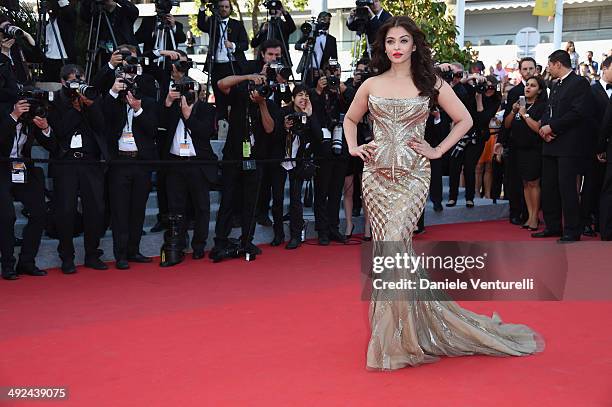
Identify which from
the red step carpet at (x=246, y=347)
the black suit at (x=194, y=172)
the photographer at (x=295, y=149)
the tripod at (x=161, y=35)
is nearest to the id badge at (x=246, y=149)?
the black suit at (x=194, y=172)

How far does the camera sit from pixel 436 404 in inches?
149

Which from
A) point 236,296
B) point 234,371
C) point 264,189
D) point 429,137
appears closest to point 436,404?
point 234,371

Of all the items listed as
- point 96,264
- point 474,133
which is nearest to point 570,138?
point 474,133

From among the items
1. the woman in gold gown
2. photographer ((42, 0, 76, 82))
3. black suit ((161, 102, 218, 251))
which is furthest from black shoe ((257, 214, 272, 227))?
the woman in gold gown

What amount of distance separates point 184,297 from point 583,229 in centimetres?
516

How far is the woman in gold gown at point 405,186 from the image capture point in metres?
4.35

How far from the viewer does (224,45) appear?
942 cm

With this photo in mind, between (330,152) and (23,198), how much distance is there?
327cm

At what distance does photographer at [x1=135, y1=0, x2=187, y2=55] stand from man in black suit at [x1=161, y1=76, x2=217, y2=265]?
6.14 feet

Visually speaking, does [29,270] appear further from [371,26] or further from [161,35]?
[371,26]

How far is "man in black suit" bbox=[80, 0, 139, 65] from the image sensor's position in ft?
29.8

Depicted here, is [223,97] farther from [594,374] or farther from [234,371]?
[594,374]

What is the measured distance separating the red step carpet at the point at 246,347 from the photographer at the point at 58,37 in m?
3.35

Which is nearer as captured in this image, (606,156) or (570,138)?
(570,138)
